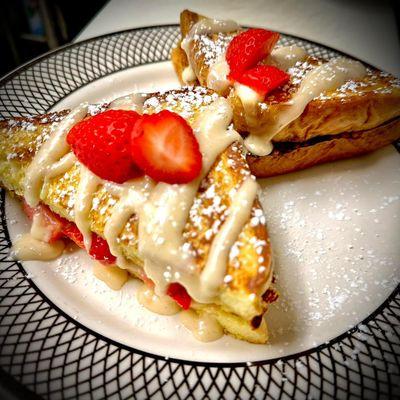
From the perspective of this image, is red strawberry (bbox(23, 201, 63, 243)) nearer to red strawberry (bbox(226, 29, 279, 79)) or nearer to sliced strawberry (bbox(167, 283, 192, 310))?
sliced strawberry (bbox(167, 283, 192, 310))

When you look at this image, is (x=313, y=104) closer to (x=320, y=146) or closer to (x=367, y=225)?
(x=320, y=146)

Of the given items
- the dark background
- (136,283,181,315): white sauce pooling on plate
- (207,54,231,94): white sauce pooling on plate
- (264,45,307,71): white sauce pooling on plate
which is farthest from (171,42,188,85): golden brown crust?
the dark background

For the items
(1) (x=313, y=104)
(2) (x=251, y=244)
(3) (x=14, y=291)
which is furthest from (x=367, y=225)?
(3) (x=14, y=291)

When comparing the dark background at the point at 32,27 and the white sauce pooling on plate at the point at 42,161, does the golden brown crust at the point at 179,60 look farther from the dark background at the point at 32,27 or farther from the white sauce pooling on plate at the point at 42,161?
the dark background at the point at 32,27

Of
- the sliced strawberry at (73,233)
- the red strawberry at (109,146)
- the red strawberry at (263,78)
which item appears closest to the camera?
the red strawberry at (109,146)

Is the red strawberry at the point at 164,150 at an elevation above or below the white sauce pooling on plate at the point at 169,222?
above

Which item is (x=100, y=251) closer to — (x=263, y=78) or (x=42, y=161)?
(x=42, y=161)

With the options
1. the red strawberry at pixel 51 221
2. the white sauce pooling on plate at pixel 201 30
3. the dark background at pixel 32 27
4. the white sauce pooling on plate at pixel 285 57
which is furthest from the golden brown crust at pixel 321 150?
the dark background at pixel 32 27
